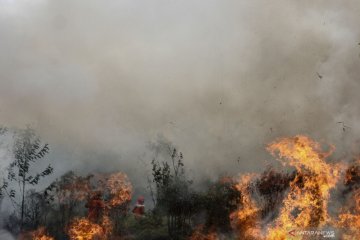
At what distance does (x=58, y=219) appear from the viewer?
256ft

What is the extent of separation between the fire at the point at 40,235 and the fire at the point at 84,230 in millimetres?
4205

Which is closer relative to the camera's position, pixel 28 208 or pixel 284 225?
pixel 284 225

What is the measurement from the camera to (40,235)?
248 ft

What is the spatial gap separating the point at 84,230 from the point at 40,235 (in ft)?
35.5

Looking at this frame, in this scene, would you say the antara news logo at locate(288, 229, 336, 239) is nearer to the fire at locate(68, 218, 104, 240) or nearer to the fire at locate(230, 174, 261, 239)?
the fire at locate(230, 174, 261, 239)

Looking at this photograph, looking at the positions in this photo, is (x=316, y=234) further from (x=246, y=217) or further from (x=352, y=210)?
(x=246, y=217)

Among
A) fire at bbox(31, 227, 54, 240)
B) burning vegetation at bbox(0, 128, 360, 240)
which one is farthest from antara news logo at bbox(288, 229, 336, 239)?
fire at bbox(31, 227, 54, 240)

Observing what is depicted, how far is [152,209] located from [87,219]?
12.6 m

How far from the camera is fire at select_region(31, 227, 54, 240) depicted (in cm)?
7412

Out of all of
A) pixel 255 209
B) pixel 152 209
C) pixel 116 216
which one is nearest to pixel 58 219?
pixel 116 216

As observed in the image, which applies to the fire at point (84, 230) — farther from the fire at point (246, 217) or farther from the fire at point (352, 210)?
the fire at point (352, 210)

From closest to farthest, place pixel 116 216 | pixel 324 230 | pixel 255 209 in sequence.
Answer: pixel 324 230 < pixel 255 209 < pixel 116 216

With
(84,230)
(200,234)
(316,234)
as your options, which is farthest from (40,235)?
(316,234)

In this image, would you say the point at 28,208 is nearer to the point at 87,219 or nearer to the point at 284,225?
the point at 87,219
